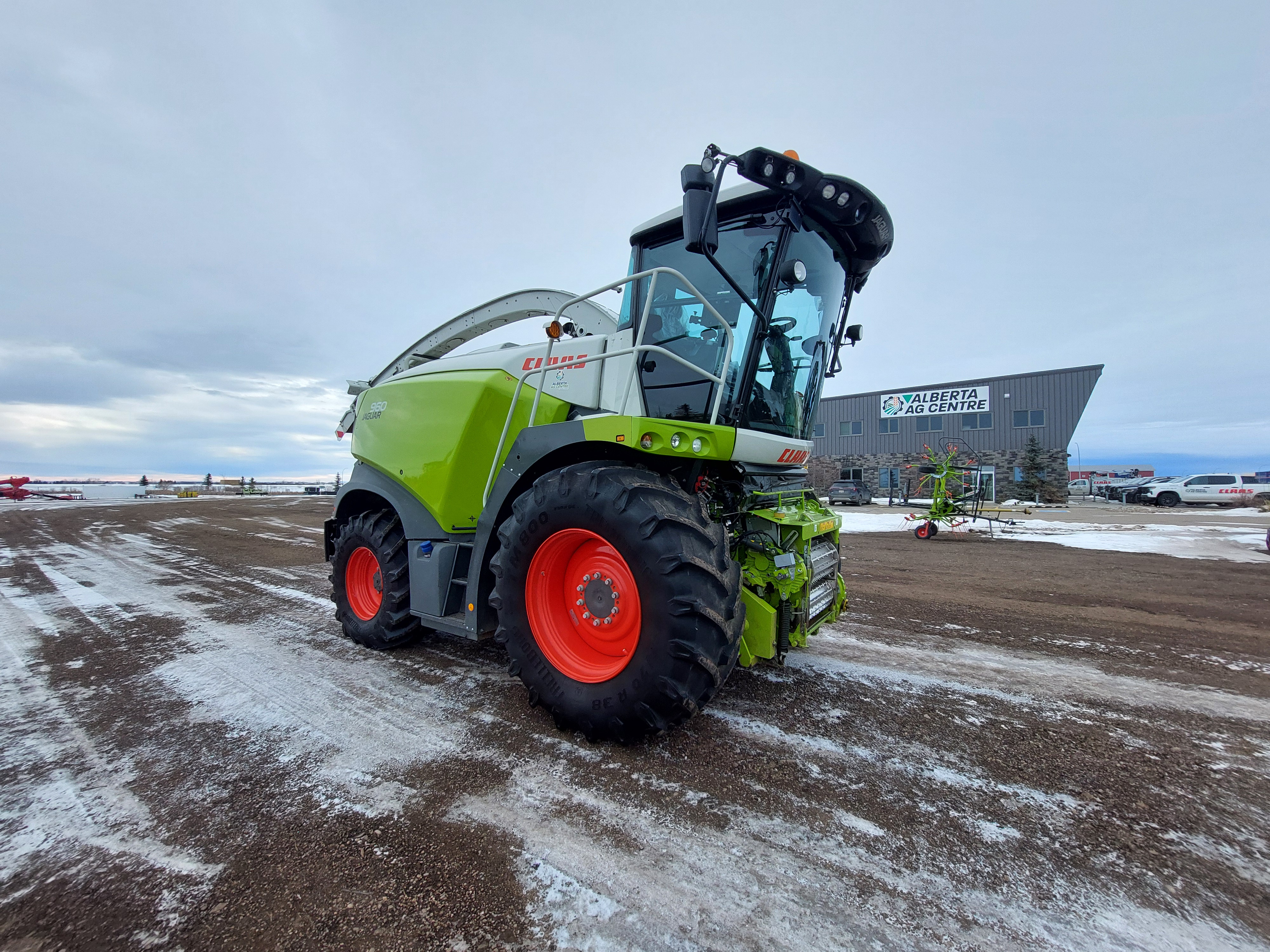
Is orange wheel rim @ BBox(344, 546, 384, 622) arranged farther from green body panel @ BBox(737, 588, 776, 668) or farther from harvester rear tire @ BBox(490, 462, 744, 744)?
green body panel @ BBox(737, 588, 776, 668)

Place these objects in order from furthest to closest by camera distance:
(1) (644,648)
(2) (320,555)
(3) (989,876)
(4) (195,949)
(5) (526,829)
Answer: (2) (320,555), (1) (644,648), (5) (526,829), (3) (989,876), (4) (195,949)

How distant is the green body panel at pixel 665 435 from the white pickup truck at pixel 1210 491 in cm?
3507

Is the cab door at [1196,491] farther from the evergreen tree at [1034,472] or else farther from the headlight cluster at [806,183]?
the headlight cluster at [806,183]

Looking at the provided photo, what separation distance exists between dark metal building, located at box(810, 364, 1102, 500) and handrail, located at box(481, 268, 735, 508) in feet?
90.4

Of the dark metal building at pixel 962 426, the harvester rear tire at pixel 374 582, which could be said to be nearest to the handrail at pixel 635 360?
the harvester rear tire at pixel 374 582

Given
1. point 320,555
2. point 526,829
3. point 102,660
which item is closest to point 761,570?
point 526,829

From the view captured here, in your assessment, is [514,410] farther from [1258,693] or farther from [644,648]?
[1258,693]

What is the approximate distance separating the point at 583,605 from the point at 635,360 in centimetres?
137

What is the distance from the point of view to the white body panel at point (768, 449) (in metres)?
3.02

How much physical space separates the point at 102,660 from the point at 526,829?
13.1 ft

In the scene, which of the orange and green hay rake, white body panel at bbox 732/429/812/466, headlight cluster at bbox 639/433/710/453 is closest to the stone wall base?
the orange and green hay rake

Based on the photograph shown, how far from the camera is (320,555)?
9.66m

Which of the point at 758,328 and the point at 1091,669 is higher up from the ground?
the point at 758,328

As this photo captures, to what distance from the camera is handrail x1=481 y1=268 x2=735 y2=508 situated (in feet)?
9.09
